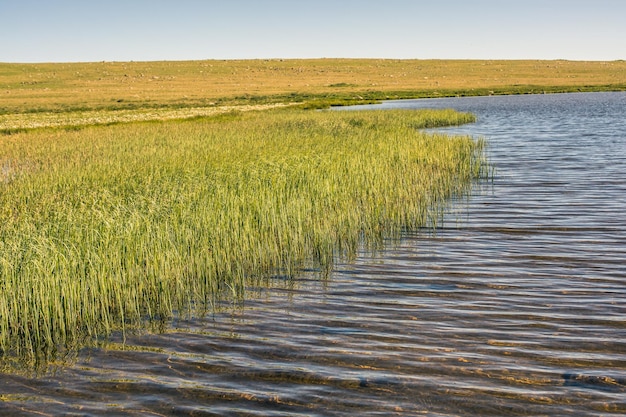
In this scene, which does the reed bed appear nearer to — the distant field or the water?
the water

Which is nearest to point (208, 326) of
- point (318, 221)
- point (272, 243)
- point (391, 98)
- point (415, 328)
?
point (415, 328)

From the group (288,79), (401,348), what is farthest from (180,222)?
(288,79)

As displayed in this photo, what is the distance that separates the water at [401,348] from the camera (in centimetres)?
659

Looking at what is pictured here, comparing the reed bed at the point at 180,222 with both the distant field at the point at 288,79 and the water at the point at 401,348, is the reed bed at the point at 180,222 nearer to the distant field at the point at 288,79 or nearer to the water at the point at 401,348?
the water at the point at 401,348

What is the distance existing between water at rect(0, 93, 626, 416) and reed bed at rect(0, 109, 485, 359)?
708 millimetres

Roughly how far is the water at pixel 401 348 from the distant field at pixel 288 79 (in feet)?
242

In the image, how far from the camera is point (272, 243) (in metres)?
11.8

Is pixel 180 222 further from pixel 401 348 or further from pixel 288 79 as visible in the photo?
pixel 288 79

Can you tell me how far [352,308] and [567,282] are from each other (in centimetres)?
332

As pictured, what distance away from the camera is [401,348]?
7.80 m

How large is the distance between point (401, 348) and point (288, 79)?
137843 millimetres

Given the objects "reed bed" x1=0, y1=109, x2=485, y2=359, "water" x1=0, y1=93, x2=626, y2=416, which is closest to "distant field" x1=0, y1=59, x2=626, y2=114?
"reed bed" x1=0, y1=109, x2=485, y2=359

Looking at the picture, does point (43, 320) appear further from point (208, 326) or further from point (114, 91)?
point (114, 91)

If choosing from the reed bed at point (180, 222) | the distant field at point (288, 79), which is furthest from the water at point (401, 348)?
the distant field at point (288, 79)
